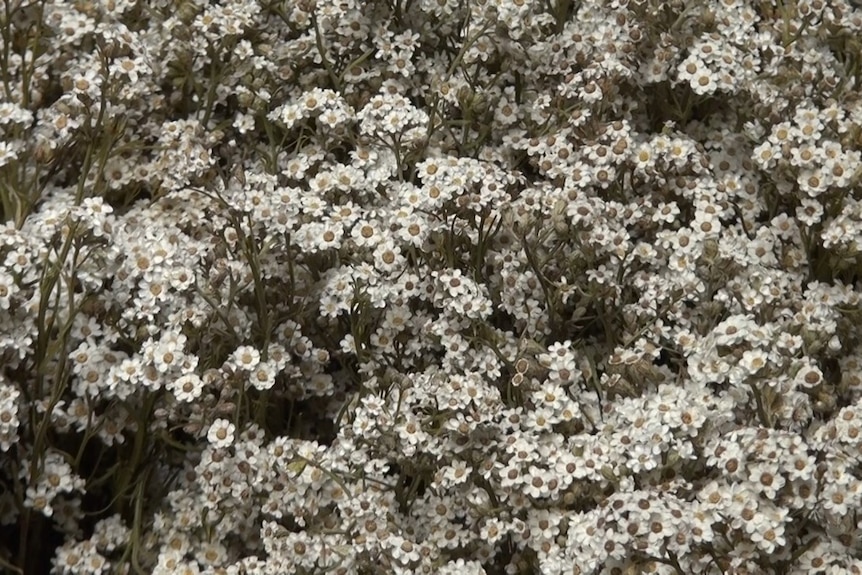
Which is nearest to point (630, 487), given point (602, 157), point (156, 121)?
point (602, 157)

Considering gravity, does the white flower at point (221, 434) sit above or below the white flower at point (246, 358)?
below

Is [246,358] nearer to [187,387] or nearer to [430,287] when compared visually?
[187,387]

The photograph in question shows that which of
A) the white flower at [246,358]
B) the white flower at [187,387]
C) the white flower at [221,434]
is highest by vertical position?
the white flower at [246,358]

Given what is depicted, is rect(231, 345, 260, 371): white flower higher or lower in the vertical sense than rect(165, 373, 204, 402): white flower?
higher

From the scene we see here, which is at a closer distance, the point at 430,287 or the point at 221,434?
the point at 221,434

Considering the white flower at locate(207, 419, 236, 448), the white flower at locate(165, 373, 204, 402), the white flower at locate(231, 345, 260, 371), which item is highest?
the white flower at locate(231, 345, 260, 371)

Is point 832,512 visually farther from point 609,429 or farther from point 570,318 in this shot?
point 570,318

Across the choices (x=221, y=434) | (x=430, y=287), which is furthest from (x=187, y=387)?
(x=430, y=287)

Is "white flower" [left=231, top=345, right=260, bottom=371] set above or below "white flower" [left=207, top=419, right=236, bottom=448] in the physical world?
above
